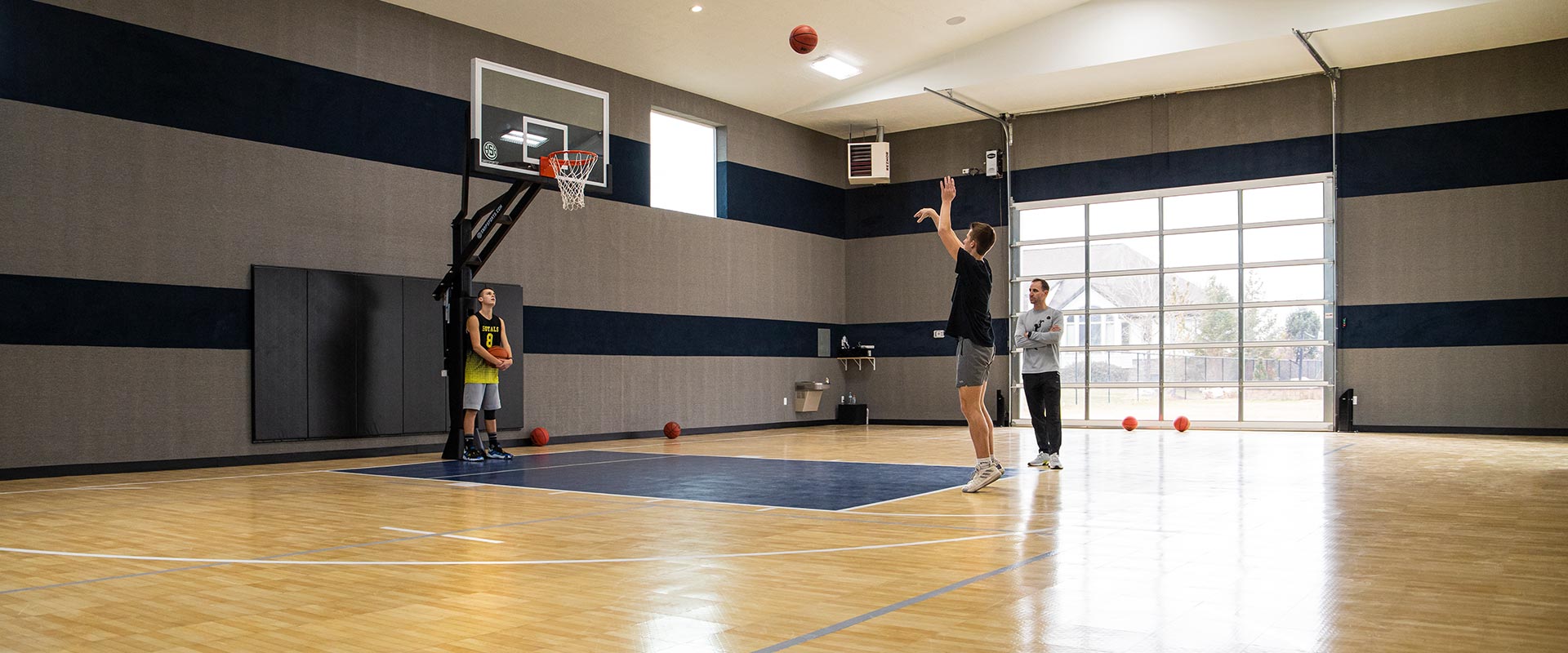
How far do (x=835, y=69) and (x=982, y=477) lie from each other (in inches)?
341

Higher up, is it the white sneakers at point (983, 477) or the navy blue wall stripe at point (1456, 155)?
the navy blue wall stripe at point (1456, 155)

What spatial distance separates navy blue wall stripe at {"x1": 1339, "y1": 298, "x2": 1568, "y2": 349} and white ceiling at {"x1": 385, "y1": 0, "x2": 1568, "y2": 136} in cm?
311

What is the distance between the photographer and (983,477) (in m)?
6.61

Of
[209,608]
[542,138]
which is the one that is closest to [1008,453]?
[542,138]

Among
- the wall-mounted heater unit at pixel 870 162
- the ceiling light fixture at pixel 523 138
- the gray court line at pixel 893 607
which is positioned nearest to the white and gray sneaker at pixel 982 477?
the gray court line at pixel 893 607

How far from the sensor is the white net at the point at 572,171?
10.1 meters

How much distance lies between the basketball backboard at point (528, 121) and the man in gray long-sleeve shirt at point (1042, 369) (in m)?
4.44

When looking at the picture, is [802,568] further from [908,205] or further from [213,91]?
[908,205]

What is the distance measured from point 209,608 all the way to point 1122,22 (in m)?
12.2

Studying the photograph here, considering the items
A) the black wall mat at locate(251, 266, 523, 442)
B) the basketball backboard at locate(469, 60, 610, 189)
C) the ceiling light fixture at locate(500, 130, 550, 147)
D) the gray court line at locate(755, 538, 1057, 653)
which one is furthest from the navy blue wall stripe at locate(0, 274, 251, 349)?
the gray court line at locate(755, 538, 1057, 653)

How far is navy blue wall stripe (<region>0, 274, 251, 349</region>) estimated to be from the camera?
834cm

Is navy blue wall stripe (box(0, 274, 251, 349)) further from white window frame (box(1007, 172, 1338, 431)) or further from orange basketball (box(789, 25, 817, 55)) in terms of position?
white window frame (box(1007, 172, 1338, 431))

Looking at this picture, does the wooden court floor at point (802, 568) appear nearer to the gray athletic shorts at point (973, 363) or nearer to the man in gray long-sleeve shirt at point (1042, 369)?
the gray athletic shorts at point (973, 363)

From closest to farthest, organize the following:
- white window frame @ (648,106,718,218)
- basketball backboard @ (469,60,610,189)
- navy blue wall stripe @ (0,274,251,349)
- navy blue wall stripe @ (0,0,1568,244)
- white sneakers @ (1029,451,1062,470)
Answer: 1. white sneakers @ (1029,451,1062,470)
2. navy blue wall stripe @ (0,274,251,349)
3. navy blue wall stripe @ (0,0,1568,244)
4. basketball backboard @ (469,60,610,189)
5. white window frame @ (648,106,718,218)
